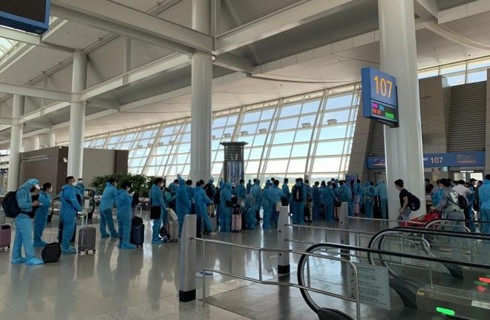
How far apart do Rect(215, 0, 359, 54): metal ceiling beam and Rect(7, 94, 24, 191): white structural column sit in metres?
21.2

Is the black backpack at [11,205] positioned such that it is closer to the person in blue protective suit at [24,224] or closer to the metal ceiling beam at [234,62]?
the person in blue protective suit at [24,224]

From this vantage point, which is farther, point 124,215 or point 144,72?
point 144,72

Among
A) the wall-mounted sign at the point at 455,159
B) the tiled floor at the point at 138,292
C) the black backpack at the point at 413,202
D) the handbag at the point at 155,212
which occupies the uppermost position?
the wall-mounted sign at the point at 455,159

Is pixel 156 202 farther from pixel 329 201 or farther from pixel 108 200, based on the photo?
pixel 329 201

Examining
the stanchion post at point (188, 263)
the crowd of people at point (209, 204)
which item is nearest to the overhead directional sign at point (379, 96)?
the crowd of people at point (209, 204)

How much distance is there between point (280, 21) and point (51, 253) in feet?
28.9

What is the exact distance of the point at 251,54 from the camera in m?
15.6

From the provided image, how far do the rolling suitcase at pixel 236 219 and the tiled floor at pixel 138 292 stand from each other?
368cm

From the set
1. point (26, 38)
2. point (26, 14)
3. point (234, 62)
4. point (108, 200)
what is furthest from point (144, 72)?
point (26, 14)

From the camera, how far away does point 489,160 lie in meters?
15.7

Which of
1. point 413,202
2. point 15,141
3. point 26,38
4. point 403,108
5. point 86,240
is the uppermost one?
point 26,38

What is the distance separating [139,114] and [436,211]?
25.1 metres

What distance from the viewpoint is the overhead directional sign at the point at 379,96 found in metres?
7.22

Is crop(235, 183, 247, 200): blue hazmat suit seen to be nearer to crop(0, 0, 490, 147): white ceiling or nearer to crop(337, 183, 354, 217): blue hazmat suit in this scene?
crop(337, 183, 354, 217): blue hazmat suit
